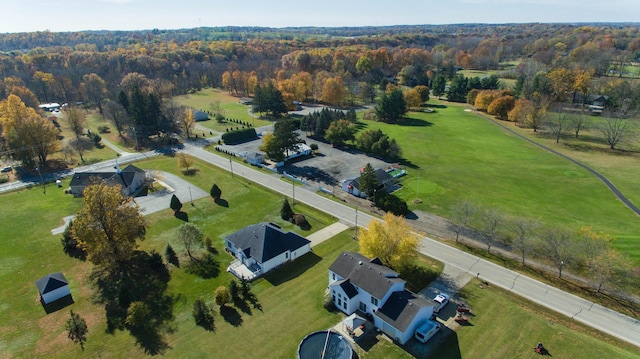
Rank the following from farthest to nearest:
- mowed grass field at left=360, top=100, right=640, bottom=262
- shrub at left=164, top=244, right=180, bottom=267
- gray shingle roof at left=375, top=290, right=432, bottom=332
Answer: mowed grass field at left=360, top=100, right=640, bottom=262 → shrub at left=164, top=244, right=180, bottom=267 → gray shingle roof at left=375, top=290, right=432, bottom=332

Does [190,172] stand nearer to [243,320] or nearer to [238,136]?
[238,136]

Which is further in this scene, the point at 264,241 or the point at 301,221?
the point at 301,221

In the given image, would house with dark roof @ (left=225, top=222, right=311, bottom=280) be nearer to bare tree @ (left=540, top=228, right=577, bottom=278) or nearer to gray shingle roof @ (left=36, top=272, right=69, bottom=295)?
gray shingle roof @ (left=36, top=272, right=69, bottom=295)

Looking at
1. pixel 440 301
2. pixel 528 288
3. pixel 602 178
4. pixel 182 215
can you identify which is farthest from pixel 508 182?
pixel 182 215

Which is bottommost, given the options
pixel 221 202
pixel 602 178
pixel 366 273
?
pixel 602 178

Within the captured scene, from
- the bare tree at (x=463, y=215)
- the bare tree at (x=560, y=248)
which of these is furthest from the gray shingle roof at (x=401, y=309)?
the bare tree at (x=560, y=248)

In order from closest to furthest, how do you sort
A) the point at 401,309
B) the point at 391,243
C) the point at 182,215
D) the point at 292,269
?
1. the point at 401,309
2. the point at 391,243
3. the point at 292,269
4. the point at 182,215

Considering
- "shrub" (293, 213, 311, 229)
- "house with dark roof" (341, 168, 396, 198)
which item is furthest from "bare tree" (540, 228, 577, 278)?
"shrub" (293, 213, 311, 229)

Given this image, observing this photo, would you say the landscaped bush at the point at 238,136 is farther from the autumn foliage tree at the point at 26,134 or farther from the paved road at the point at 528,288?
the paved road at the point at 528,288
